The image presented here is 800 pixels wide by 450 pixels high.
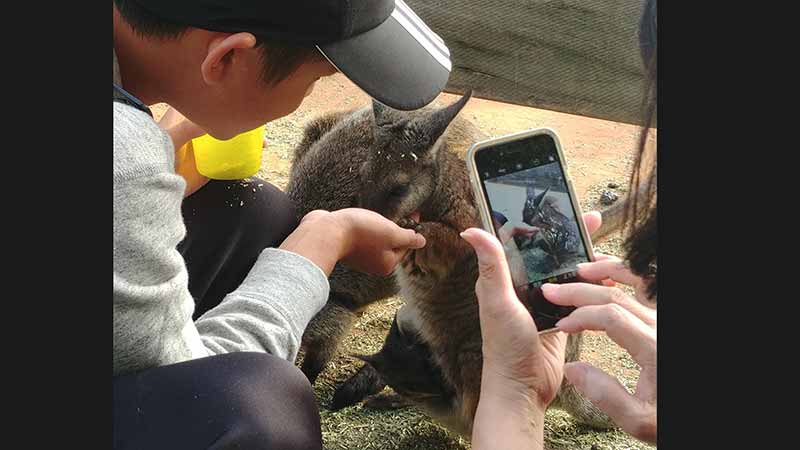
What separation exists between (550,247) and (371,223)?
50 cm

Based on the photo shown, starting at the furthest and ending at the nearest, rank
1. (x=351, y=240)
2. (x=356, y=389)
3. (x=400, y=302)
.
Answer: (x=400, y=302), (x=356, y=389), (x=351, y=240)

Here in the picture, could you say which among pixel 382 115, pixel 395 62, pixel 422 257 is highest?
pixel 395 62

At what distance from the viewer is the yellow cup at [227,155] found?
7.10 feet

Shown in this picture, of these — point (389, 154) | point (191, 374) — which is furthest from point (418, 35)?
point (389, 154)

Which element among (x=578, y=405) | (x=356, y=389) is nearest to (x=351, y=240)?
(x=356, y=389)

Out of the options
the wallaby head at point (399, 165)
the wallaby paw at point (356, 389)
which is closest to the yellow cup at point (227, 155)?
the wallaby head at point (399, 165)

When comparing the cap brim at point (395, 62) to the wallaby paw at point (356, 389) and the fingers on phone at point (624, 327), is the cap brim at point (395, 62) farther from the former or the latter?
the wallaby paw at point (356, 389)

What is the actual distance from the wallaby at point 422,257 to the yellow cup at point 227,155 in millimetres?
481

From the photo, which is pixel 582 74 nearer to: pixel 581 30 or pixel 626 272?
pixel 581 30

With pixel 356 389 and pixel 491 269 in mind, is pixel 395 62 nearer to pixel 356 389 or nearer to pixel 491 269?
pixel 491 269

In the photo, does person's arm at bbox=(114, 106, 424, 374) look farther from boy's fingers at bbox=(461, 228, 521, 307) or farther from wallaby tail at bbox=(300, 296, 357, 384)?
wallaby tail at bbox=(300, 296, 357, 384)

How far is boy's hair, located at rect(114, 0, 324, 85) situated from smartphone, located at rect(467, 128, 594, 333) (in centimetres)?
43

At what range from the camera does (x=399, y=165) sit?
8.49ft

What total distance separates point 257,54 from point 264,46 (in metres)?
0.02
